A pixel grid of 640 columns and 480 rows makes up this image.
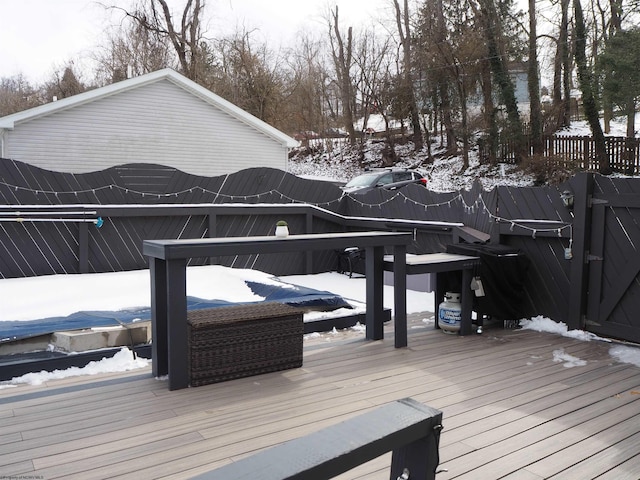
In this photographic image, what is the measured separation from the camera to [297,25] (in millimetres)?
28875

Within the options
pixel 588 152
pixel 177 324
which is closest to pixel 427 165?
pixel 588 152

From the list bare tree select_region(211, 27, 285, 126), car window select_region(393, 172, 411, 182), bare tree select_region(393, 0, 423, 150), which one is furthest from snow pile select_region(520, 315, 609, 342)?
bare tree select_region(211, 27, 285, 126)

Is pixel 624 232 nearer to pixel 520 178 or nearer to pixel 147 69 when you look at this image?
pixel 520 178

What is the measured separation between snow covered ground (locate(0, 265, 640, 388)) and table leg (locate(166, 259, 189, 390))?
2.15 ft

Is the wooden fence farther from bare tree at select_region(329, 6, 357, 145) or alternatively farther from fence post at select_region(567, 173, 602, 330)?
fence post at select_region(567, 173, 602, 330)

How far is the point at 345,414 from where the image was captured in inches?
121

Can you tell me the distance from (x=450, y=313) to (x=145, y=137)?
32.3 feet

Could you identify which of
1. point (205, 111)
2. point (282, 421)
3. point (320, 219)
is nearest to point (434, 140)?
point (205, 111)

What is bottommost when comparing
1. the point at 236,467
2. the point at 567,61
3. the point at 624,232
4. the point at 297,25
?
the point at 236,467

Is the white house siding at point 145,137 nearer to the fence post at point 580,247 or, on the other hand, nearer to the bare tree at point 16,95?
the fence post at point 580,247

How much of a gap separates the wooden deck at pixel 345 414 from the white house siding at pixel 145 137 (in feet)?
30.5

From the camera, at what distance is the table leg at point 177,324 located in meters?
3.41

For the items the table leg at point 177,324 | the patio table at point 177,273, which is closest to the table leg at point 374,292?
the patio table at point 177,273

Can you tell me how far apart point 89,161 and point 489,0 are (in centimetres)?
1440
